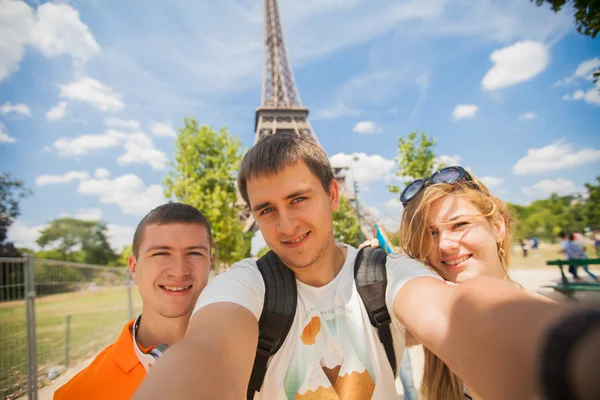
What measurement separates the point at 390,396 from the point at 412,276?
2.18 feet

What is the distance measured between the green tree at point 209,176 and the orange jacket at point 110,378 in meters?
10.9

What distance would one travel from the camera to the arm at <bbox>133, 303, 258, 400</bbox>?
2.90 feet

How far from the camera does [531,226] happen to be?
166 feet

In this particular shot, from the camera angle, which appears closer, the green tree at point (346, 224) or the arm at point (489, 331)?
the arm at point (489, 331)

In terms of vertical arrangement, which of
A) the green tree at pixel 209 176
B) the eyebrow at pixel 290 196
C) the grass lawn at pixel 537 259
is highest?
the green tree at pixel 209 176

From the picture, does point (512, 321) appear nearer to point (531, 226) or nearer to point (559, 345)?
point (559, 345)

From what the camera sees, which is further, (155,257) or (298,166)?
(155,257)

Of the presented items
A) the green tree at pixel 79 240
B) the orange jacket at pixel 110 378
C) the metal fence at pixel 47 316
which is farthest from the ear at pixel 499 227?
the green tree at pixel 79 240

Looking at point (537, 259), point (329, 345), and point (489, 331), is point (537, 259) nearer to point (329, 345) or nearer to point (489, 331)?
point (329, 345)

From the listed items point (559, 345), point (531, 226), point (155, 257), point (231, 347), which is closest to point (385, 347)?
point (231, 347)

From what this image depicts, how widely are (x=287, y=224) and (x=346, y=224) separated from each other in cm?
2388

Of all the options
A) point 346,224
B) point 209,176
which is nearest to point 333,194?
point 209,176

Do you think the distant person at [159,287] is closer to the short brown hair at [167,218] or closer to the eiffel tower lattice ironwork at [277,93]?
the short brown hair at [167,218]

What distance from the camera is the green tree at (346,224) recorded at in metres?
24.4
